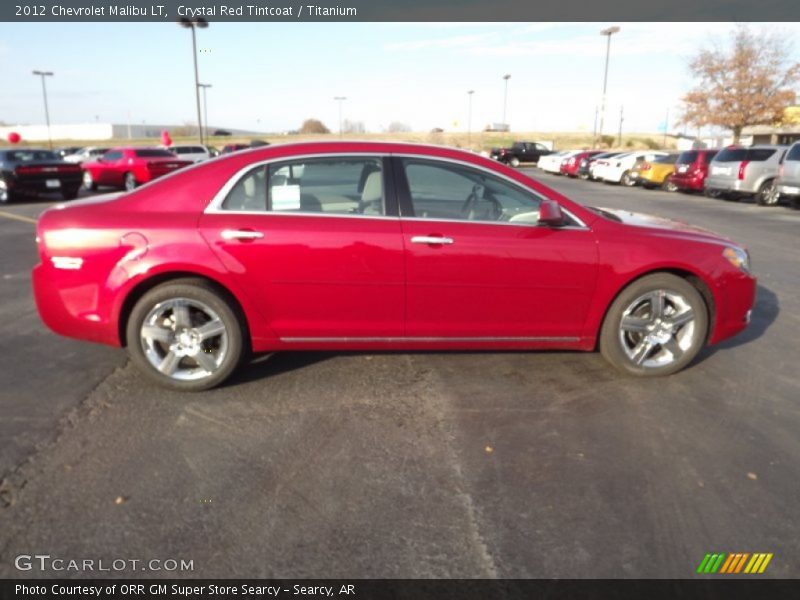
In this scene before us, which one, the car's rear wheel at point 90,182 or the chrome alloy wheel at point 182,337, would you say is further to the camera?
the car's rear wheel at point 90,182

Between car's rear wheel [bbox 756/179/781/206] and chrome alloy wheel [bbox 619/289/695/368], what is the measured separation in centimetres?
1473

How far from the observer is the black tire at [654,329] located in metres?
4.08

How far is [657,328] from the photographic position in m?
4.15

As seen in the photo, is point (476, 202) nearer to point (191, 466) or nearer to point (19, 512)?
point (191, 466)

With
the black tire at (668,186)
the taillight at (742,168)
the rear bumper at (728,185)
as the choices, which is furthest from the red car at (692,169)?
the taillight at (742,168)

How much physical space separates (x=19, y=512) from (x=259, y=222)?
6.51ft

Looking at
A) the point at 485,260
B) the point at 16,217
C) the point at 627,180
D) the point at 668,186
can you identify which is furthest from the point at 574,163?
the point at 485,260

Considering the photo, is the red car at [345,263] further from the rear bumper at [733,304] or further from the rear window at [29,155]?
the rear window at [29,155]

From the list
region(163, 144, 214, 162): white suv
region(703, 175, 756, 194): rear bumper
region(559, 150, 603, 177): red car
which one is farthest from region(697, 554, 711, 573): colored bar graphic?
region(559, 150, 603, 177): red car

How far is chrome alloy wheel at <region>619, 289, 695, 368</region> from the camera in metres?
4.12

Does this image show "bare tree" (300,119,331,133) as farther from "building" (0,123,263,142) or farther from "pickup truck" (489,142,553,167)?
"pickup truck" (489,142,553,167)

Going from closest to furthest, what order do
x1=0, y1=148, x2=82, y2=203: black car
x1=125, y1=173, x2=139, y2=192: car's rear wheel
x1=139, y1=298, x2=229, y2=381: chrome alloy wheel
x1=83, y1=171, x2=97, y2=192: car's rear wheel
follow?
x1=139, y1=298, x2=229, y2=381: chrome alloy wheel, x1=0, y1=148, x2=82, y2=203: black car, x1=125, y1=173, x2=139, y2=192: car's rear wheel, x1=83, y1=171, x2=97, y2=192: car's rear wheel

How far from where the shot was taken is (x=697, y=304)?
4.14 m
